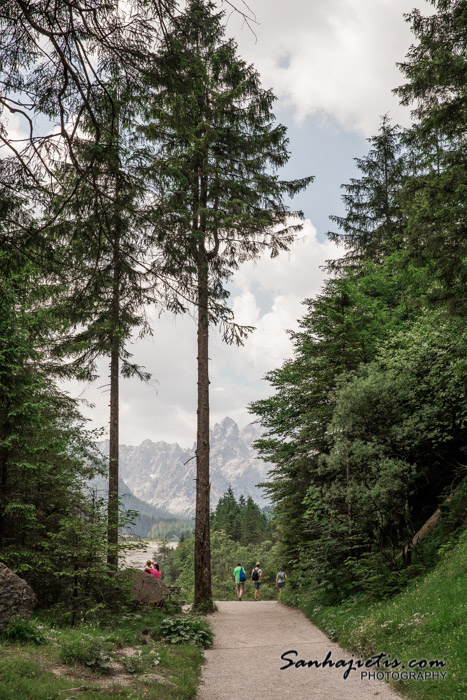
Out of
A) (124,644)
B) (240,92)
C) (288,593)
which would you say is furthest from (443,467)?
(240,92)

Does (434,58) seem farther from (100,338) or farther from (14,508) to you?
(14,508)

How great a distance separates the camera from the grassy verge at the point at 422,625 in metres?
5.74

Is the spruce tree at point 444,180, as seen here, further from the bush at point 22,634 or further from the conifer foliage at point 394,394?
the bush at point 22,634

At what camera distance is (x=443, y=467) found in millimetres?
13859

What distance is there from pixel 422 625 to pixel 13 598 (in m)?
6.67

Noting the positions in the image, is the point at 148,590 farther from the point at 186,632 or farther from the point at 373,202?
the point at 373,202

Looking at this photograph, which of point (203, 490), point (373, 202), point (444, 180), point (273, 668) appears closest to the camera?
point (273, 668)

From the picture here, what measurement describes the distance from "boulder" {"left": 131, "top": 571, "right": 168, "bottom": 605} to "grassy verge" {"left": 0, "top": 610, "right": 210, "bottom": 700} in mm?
3471

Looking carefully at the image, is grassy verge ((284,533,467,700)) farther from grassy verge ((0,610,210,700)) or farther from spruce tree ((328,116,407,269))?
spruce tree ((328,116,407,269))

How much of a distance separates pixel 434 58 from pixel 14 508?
43.2 ft

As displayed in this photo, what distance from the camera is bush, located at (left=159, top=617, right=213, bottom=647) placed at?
8.95 m

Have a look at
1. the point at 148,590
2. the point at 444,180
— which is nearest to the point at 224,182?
the point at 444,180

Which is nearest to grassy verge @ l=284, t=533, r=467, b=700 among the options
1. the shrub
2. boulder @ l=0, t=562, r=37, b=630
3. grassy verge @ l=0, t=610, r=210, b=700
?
grassy verge @ l=0, t=610, r=210, b=700

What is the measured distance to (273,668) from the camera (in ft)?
24.6
